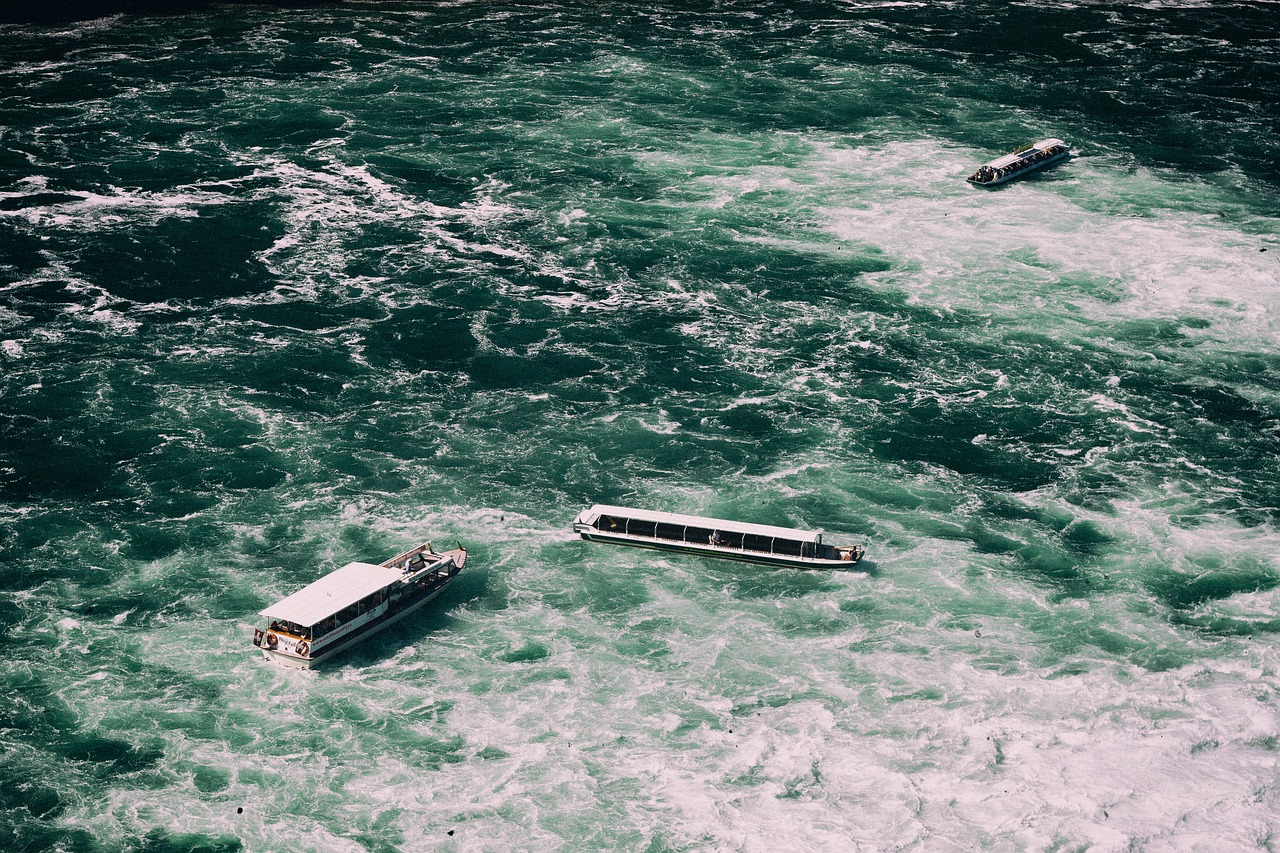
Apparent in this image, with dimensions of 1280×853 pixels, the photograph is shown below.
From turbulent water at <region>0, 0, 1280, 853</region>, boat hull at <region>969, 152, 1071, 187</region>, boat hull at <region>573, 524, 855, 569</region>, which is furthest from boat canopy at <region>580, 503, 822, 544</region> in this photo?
boat hull at <region>969, 152, 1071, 187</region>

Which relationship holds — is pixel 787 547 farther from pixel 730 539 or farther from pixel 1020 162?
pixel 1020 162

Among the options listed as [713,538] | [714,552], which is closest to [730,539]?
[713,538]

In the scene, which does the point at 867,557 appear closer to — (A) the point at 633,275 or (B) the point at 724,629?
(B) the point at 724,629

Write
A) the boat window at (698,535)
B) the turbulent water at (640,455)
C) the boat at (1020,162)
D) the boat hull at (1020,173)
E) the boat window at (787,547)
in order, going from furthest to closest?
the boat hull at (1020,173), the boat at (1020,162), the boat window at (698,535), the boat window at (787,547), the turbulent water at (640,455)

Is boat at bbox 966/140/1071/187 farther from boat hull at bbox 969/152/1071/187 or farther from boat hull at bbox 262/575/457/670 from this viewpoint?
boat hull at bbox 262/575/457/670

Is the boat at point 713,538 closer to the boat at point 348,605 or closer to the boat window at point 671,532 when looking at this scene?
the boat window at point 671,532

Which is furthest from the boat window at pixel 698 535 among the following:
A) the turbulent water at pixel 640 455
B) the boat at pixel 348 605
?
the boat at pixel 348 605
